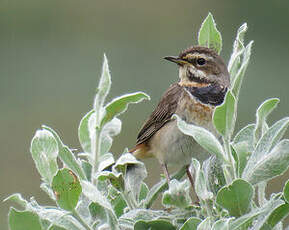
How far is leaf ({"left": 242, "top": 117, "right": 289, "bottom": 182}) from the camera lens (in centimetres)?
187

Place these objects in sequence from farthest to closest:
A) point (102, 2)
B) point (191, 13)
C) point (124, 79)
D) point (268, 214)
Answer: point (102, 2) → point (191, 13) → point (124, 79) → point (268, 214)

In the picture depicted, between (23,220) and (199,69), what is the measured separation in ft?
5.22

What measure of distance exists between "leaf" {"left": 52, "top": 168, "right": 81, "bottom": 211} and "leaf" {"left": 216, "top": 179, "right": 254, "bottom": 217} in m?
0.30

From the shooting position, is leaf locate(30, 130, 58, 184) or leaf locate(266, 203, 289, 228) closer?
leaf locate(266, 203, 289, 228)

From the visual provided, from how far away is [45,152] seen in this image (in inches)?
77.5

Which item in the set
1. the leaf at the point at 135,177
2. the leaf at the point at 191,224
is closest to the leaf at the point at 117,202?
the leaf at the point at 135,177

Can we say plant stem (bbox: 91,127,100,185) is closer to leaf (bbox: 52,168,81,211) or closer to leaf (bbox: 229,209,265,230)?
leaf (bbox: 52,168,81,211)

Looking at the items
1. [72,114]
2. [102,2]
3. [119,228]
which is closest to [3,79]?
[72,114]

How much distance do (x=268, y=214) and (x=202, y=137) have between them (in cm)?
22

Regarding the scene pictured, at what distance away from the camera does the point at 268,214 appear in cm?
176

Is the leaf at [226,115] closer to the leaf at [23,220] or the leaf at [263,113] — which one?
the leaf at [263,113]

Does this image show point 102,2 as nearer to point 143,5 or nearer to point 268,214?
point 143,5

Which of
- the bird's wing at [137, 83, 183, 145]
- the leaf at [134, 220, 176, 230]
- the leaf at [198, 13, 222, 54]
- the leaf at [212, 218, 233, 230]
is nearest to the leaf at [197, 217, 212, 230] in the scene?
the leaf at [212, 218, 233, 230]

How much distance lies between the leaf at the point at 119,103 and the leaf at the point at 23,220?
0.27 meters
